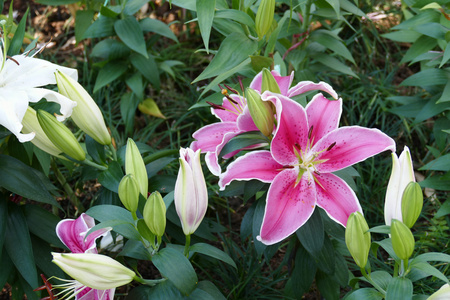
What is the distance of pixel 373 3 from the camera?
2.29 m

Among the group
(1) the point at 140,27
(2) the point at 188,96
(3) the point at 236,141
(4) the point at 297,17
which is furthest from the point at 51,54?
(3) the point at 236,141

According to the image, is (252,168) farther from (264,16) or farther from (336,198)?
(264,16)

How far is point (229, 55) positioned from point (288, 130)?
0.25m

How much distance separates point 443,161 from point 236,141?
68 centimetres

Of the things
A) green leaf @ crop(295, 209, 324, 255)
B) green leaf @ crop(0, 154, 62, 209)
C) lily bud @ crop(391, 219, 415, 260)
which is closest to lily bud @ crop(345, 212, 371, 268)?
lily bud @ crop(391, 219, 415, 260)

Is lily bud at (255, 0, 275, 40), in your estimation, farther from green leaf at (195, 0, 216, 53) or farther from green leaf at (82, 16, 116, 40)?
green leaf at (82, 16, 116, 40)

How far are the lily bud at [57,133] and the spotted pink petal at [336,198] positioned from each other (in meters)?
0.44

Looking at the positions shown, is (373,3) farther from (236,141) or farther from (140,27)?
(236,141)

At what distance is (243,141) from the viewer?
3.18 feet

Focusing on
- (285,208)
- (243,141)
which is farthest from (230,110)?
(285,208)

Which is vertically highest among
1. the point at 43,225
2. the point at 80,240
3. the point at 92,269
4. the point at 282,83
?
the point at 282,83

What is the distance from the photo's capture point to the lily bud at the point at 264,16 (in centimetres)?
103

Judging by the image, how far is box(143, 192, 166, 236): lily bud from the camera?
2.73 feet

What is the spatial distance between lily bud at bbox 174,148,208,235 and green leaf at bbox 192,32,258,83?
0.26m
